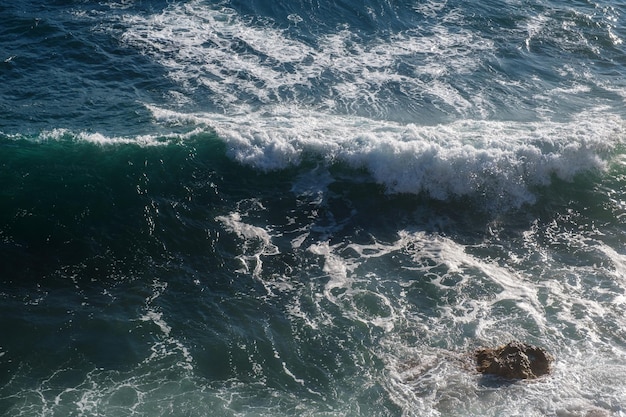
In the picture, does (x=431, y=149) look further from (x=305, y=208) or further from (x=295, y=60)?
(x=295, y=60)

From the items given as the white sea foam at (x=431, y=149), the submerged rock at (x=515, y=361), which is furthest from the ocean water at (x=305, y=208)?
the submerged rock at (x=515, y=361)

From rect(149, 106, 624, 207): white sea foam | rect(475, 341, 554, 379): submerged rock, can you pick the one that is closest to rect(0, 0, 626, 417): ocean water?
rect(149, 106, 624, 207): white sea foam

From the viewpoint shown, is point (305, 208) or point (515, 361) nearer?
point (515, 361)

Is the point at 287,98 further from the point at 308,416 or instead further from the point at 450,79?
the point at 308,416

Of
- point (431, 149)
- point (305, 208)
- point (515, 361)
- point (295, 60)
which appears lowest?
point (305, 208)

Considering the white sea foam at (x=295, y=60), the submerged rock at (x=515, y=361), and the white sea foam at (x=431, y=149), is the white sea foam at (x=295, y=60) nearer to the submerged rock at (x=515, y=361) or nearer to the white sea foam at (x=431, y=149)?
the white sea foam at (x=431, y=149)

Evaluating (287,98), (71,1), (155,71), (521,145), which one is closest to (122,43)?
(155,71)

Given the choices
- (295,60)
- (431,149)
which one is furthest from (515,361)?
(295,60)
